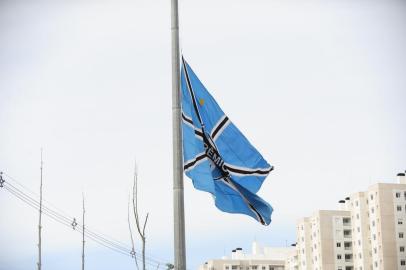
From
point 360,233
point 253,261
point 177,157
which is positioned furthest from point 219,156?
point 253,261

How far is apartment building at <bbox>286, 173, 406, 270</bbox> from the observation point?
124 meters

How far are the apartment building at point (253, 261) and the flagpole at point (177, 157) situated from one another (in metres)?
150

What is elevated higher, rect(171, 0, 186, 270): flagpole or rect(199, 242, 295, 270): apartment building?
rect(199, 242, 295, 270): apartment building

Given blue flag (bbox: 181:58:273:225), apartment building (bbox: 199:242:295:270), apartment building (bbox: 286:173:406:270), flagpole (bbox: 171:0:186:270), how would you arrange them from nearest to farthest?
1. flagpole (bbox: 171:0:186:270)
2. blue flag (bbox: 181:58:273:225)
3. apartment building (bbox: 286:173:406:270)
4. apartment building (bbox: 199:242:295:270)

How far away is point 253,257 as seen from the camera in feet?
557

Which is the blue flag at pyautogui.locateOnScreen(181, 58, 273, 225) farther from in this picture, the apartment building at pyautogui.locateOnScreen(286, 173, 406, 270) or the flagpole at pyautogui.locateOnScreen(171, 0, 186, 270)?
the apartment building at pyautogui.locateOnScreen(286, 173, 406, 270)

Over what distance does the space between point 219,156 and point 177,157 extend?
5.54ft

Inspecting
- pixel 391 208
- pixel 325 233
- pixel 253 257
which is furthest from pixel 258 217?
pixel 253 257

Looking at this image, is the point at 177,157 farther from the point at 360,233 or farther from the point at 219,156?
the point at 360,233

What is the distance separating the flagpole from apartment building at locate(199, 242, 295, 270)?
491 ft

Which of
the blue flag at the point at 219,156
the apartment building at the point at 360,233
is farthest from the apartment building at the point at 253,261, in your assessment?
the blue flag at the point at 219,156

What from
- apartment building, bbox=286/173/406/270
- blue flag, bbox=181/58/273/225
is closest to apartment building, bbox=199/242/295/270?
apartment building, bbox=286/173/406/270

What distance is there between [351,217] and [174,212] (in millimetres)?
125774

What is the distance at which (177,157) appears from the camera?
11.3 m
